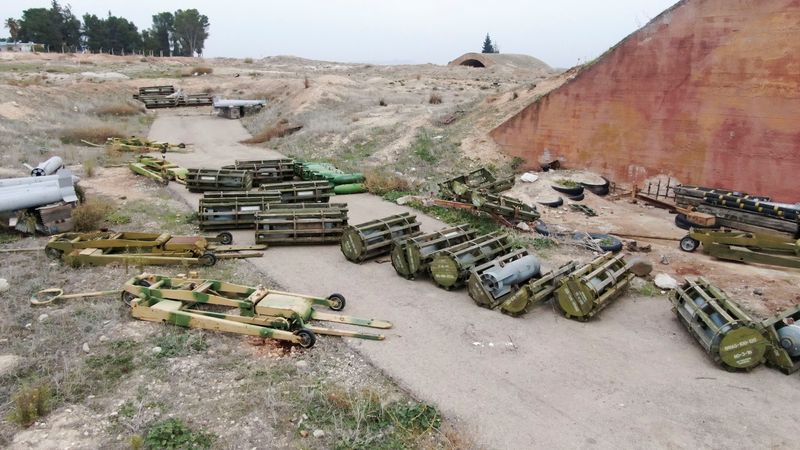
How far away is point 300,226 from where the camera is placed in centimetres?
1141

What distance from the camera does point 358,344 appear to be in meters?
7.24

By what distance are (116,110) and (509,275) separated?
1264 inches

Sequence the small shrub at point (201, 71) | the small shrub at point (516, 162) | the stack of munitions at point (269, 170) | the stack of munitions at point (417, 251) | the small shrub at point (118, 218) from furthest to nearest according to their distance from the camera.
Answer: the small shrub at point (201, 71)
the small shrub at point (516, 162)
the stack of munitions at point (269, 170)
the small shrub at point (118, 218)
the stack of munitions at point (417, 251)

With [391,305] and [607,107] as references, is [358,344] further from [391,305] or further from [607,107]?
[607,107]

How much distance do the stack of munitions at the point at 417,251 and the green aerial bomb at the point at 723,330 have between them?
4.22 meters

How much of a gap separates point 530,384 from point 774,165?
11.2 metres

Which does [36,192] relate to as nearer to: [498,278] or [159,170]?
[159,170]

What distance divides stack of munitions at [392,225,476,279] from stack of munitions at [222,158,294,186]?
26.1 ft

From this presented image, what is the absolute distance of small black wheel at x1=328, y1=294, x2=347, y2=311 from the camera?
8219mm

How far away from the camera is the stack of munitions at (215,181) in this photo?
15367 mm

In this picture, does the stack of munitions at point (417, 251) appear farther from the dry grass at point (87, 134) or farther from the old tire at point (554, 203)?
the dry grass at point (87, 134)

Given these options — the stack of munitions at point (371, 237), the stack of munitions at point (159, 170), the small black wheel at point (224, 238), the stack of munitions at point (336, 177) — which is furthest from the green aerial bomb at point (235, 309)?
the stack of munitions at point (159, 170)

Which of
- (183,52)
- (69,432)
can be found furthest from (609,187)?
(183,52)

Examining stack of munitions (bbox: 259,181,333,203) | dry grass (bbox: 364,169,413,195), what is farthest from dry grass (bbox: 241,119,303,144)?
stack of munitions (bbox: 259,181,333,203)
